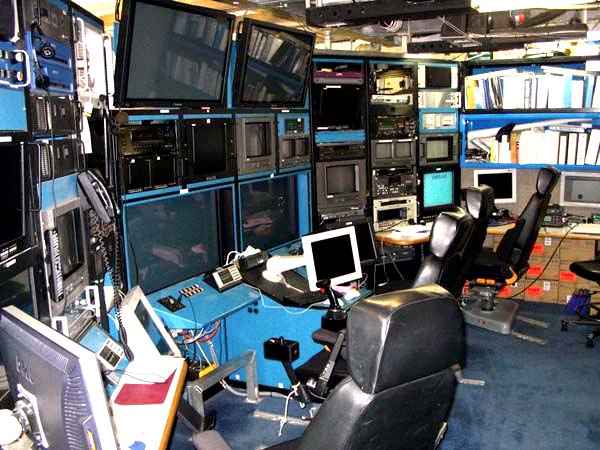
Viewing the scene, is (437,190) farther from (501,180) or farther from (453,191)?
(501,180)

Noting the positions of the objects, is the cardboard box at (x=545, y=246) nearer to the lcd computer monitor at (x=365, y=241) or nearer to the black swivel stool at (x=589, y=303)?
the black swivel stool at (x=589, y=303)

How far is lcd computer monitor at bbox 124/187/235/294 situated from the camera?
329cm

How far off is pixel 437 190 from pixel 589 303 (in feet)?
5.12

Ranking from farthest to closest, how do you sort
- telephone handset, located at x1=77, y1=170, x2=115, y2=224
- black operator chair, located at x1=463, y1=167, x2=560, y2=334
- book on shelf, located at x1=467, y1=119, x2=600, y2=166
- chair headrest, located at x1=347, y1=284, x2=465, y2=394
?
book on shelf, located at x1=467, y1=119, x2=600, y2=166 → black operator chair, located at x1=463, y1=167, x2=560, y2=334 → telephone handset, located at x1=77, y1=170, x2=115, y2=224 → chair headrest, located at x1=347, y1=284, x2=465, y2=394

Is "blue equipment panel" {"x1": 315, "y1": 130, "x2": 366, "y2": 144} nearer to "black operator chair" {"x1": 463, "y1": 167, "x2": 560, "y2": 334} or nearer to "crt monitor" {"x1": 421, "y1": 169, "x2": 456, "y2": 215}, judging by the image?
"crt monitor" {"x1": 421, "y1": 169, "x2": 456, "y2": 215}

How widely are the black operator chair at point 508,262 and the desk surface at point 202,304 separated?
2101 mm

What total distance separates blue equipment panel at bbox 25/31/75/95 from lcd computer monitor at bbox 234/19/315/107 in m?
1.35

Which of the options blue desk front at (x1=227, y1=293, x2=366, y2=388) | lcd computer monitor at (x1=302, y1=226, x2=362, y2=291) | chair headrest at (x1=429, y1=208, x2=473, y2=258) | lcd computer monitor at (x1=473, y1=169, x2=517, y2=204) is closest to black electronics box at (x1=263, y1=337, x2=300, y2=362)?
blue desk front at (x1=227, y1=293, x2=366, y2=388)

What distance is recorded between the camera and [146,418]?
214 centimetres

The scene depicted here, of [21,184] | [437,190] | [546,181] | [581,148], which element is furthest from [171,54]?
[581,148]

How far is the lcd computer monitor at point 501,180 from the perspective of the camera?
5.82m

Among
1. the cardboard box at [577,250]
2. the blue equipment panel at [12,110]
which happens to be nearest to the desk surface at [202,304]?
the blue equipment panel at [12,110]

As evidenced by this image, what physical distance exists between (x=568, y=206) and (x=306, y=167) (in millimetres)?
2597

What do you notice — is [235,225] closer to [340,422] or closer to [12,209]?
[12,209]
